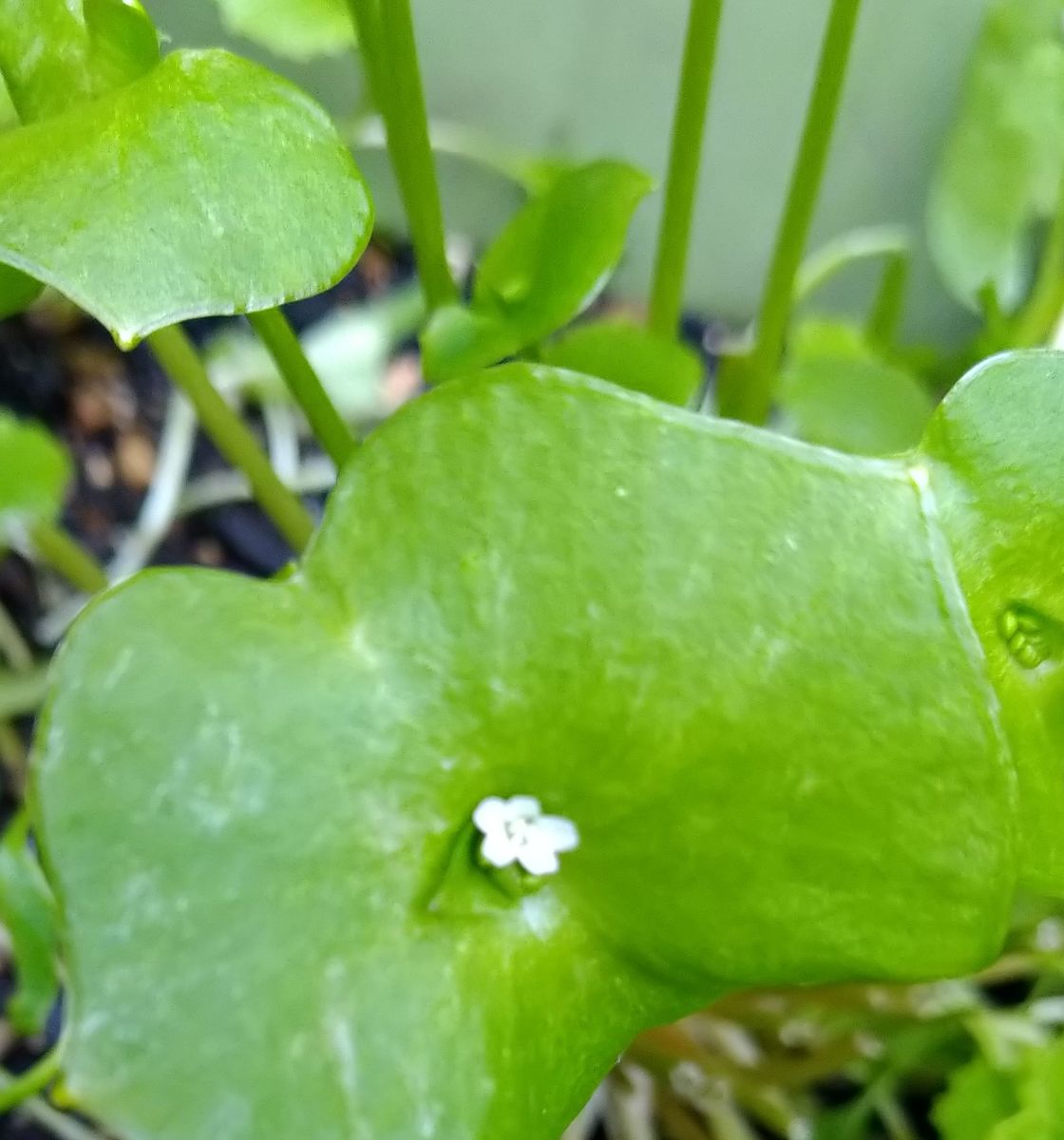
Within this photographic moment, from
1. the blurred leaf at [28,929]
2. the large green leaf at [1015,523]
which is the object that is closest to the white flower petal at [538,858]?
the large green leaf at [1015,523]

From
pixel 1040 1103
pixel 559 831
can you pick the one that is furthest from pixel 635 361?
pixel 1040 1103

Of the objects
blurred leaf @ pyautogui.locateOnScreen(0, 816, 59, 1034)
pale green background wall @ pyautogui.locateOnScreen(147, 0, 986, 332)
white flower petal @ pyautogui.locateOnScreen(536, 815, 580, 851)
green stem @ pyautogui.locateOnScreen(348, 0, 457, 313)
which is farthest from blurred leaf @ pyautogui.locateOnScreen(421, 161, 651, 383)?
pale green background wall @ pyautogui.locateOnScreen(147, 0, 986, 332)

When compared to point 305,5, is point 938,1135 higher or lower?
lower

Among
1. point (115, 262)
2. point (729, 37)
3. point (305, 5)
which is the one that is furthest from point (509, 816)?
point (729, 37)

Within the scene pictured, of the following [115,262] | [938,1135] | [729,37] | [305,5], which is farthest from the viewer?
[729,37]

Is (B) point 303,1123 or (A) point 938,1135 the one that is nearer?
(B) point 303,1123

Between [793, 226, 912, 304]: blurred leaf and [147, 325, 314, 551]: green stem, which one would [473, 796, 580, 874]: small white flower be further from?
[793, 226, 912, 304]: blurred leaf

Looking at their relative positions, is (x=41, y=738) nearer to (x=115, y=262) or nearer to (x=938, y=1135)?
(x=115, y=262)
